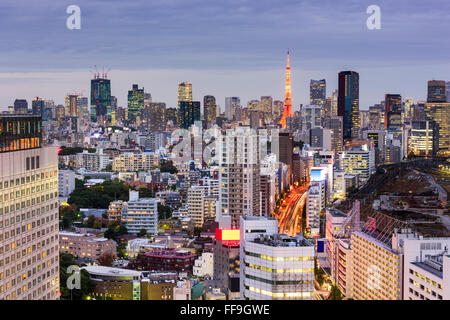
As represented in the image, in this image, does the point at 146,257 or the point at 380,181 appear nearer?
the point at 146,257

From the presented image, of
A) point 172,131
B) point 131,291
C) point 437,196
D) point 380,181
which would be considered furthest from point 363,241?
point 172,131

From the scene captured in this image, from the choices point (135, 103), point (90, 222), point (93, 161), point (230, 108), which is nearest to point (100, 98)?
point (93, 161)

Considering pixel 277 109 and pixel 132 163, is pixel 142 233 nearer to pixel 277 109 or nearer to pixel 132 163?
pixel 132 163

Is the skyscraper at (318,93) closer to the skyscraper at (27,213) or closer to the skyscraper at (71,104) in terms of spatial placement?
the skyscraper at (71,104)

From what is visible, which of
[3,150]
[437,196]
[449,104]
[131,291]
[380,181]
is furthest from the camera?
[449,104]

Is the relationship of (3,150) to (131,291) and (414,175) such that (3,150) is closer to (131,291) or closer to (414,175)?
(131,291)
